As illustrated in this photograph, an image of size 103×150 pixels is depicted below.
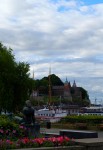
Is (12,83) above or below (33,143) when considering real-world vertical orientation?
above

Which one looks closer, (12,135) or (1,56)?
(12,135)

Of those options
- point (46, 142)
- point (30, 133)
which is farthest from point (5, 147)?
point (30, 133)

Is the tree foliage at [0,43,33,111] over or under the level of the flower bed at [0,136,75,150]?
over

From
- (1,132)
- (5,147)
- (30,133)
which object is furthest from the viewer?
(30,133)

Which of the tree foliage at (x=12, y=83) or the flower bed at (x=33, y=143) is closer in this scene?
the flower bed at (x=33, y=143)

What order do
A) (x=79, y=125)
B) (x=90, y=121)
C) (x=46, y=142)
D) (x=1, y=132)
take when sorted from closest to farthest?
(x=46, y=142)
(x=1, y=132)
(x=79, y=125)
(x=90, y=121)

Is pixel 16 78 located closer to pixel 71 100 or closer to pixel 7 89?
pixel 7 89

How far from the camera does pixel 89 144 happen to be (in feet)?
39.8

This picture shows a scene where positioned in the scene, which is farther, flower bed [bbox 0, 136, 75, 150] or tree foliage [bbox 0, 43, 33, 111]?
tree foliage [bbox 0, 43, 33, 111]

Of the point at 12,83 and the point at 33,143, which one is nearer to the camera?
the point at 33,143

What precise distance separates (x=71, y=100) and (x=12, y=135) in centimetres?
18430

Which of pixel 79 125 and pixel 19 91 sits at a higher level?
pixel 19 91

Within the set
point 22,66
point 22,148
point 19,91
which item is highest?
point 22,66

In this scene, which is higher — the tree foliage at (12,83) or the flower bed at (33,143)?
the tree foliage at (12,83)
